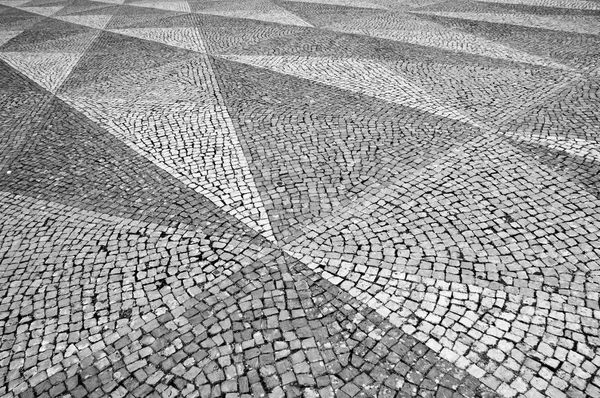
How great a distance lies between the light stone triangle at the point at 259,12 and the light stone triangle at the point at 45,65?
550 centimetres

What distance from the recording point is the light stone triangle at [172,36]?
41.2 ft

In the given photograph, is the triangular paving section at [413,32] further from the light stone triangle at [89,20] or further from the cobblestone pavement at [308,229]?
the light stone triangle at [89,20]

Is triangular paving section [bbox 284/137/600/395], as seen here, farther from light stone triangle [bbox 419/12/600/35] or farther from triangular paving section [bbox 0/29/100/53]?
triangular paving section [bbox 0/29/100/53]

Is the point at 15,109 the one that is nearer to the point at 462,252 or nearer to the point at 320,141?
the point at 320,141

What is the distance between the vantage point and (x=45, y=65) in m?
11.7

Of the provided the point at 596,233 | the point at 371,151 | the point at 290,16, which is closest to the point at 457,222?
the point at 596,233

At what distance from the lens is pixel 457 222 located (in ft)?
17.1

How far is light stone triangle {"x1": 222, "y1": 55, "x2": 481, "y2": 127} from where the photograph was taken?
818 centimetres

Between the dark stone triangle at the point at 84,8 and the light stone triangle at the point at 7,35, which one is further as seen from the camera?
the dark stone triangle at the point at 84,8

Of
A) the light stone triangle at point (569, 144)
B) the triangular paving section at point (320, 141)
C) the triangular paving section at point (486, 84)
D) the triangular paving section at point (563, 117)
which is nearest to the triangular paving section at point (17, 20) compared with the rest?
the triangular paving section at point (320, 141)

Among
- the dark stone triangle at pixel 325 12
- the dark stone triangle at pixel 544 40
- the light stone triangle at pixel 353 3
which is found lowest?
the dark stone triangle at pixel 325 12

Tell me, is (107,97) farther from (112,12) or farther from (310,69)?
(112,12)

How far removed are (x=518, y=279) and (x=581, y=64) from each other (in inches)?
283

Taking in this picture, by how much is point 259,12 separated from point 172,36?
3.72 meters
